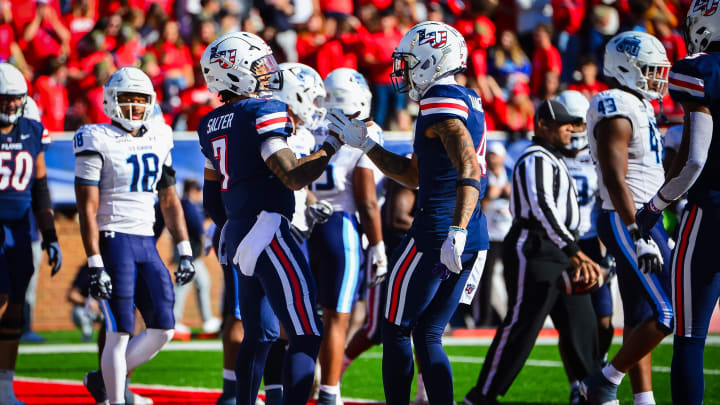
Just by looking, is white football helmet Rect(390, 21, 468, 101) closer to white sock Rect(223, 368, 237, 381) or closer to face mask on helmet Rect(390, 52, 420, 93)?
face mask on helmet Rect(390, 52, 420, 93)

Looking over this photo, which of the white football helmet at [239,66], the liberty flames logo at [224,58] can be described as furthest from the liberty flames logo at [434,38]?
the liberty flames logo at [224,58]

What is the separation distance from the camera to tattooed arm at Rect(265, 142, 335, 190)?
4.49 meters

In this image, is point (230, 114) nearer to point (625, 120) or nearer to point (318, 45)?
point (625, 120)

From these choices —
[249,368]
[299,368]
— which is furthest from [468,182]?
[249,368]

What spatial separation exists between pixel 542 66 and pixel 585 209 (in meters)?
7.43

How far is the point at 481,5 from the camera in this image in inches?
559

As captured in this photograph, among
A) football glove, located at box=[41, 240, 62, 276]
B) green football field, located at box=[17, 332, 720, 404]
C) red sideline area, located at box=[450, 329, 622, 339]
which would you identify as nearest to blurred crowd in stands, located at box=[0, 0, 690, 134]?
red sideline area, located at box=[450, 329, 622, 339]

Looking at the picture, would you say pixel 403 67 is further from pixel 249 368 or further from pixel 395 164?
pixel 249 368

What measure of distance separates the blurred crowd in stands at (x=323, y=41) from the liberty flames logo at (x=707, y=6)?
25.2 ft

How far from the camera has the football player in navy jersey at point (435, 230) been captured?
4.27m

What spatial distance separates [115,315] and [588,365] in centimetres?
273

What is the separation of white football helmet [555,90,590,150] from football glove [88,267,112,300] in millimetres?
2835

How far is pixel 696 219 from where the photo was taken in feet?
14.0

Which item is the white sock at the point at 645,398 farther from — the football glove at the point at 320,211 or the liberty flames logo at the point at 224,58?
the liberty flames logo at the point at 224,58
